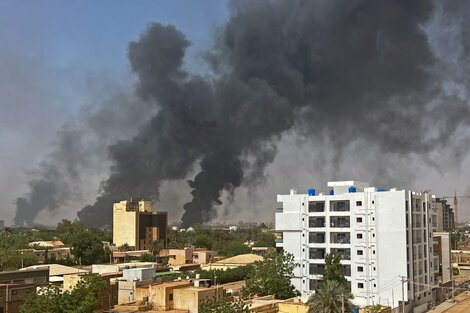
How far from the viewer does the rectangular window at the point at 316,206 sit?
50.0 m

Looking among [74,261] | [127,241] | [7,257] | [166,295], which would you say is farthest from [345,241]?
[127,241]

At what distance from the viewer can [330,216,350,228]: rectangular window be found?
158ft

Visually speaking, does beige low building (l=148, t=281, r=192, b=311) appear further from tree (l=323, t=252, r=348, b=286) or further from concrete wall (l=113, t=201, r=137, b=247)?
concrete wall (l=113, t=201, r=137, b=247)

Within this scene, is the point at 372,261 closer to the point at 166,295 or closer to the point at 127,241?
the point at 166,295

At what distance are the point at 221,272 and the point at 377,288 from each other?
2061cm

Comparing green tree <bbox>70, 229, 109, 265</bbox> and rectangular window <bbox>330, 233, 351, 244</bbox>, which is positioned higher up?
rectangular window <bbox>330, 233, 351, 244</bbox>

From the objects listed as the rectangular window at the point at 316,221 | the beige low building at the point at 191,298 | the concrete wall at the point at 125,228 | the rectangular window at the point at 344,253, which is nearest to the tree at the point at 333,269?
the rectangular window at the point at 344,253

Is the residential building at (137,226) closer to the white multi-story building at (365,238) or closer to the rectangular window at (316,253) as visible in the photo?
the white multi-story building at (365,238)

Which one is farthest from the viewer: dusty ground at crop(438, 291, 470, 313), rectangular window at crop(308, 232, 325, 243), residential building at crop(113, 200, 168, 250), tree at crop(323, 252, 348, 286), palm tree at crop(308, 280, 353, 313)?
residential building at crop(113, 200, 168, 250)

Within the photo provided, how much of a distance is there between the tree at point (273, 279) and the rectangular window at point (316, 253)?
2.50 m

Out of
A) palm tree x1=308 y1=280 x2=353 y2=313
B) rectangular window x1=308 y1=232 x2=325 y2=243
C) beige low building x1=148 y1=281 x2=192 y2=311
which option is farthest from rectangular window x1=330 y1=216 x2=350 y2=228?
beige low building x1=148 y1=281 x2=192 y2=311

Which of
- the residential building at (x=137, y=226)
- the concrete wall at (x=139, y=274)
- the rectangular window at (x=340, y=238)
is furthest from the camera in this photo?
the residential building at (x=137, y=226)

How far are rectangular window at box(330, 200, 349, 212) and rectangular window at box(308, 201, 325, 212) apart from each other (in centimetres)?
93

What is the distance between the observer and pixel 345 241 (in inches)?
1892
